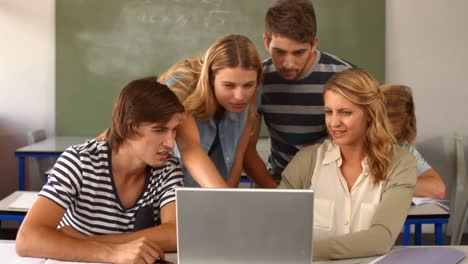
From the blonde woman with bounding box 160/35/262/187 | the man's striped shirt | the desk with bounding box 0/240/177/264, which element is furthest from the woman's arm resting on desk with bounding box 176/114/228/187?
the man's striped shirt

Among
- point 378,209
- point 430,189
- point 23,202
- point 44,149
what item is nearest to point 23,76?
point 44,149

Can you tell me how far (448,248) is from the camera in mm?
2002

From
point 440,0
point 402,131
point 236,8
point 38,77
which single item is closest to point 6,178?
point 38,77

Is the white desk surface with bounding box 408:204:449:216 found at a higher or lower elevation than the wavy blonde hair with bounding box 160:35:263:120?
lower

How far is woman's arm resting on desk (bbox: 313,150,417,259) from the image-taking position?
74.2 inches

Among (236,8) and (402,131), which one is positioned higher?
(236,8)

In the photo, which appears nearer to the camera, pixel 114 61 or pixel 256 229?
pixel 256 229

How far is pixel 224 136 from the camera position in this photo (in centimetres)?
231

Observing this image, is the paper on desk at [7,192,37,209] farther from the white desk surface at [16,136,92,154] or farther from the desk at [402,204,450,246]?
the desk at [402,204,450,246]

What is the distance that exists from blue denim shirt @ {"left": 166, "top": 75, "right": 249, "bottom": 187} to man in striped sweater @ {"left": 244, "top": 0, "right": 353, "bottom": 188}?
0.42ft

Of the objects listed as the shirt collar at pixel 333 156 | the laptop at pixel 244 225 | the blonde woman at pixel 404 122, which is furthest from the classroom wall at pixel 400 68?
the laptop at pixel 244 225

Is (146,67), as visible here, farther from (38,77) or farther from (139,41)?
(38,77)

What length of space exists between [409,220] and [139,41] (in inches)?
105

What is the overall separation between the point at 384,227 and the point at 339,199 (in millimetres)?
226
